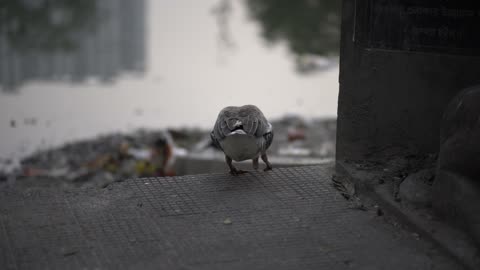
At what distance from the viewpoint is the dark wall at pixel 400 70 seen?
4.26 meters

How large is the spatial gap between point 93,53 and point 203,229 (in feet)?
30.5

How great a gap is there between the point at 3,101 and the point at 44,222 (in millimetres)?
6989

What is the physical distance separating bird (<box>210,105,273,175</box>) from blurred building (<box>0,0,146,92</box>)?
23.7 feet

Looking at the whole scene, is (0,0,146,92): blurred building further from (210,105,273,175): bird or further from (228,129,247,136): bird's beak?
(228,129,247,136): bird's beak

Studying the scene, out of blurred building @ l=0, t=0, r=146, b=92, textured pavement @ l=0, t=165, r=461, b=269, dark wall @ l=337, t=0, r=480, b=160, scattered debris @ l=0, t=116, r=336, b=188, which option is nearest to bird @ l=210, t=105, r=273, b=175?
textured pavement @ l=0, t=165, r=461, b=269

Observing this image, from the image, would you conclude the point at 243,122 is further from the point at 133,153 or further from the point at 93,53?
the point at 93,53

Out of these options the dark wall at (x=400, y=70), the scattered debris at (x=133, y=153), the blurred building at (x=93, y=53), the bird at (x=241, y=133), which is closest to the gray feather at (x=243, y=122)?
the bird at (x=241, y=133)

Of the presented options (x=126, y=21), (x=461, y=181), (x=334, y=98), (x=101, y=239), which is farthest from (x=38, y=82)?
(x=461, y=181)

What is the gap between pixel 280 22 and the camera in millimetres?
14461

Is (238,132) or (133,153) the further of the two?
(133,153)

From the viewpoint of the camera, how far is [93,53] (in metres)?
12.3

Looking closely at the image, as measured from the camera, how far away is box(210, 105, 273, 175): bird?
4.55m

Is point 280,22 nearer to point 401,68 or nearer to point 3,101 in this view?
point 3,101

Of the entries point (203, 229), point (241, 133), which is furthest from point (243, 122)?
point (203, 229)
